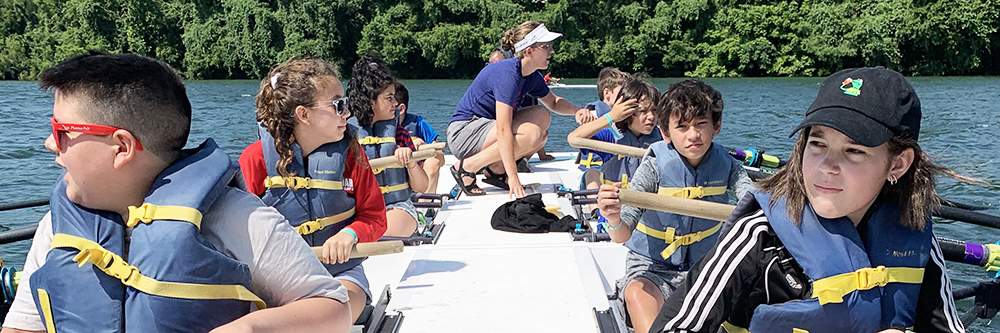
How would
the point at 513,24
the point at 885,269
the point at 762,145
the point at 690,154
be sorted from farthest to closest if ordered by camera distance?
the point at 513,24 < the point at 762,145 < the point at 690,154 < the point at 885,269

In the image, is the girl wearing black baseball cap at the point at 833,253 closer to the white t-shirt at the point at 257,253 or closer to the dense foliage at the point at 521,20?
the white t-shirt at the point at 257,253

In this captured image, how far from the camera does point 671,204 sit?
2.59m

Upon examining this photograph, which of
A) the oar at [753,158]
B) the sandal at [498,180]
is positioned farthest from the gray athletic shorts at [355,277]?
the sandal at [498,180]

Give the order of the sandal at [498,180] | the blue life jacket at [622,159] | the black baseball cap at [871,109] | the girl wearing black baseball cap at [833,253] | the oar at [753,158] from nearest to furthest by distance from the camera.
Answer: the black baseball cap at [871,109], the girl wearing black baseball cap at [833,253], the blue life jacket at [622,159], the oar at [753,158], the sandal at [498,180]

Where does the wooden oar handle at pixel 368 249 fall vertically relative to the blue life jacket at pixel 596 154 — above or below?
above

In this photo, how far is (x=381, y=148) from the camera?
4930 millimetres

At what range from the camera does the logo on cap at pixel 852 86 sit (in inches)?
66.9

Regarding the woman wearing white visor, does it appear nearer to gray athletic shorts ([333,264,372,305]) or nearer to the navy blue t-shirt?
the navy blue t-shirt

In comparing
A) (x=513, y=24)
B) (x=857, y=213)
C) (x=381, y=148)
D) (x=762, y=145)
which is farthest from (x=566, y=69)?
(x=857, y=213)

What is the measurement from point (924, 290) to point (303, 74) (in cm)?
220

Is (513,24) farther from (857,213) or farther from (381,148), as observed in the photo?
(857,213)

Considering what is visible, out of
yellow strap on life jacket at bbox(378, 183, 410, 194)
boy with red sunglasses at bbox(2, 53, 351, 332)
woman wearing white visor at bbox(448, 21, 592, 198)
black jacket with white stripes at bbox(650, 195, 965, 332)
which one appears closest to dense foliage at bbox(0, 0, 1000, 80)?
woman wearing white visor at bbox(448, 21, 592, 198)

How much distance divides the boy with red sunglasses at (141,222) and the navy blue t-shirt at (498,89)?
3911mm

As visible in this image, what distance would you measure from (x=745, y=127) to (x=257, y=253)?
17.4 meters
